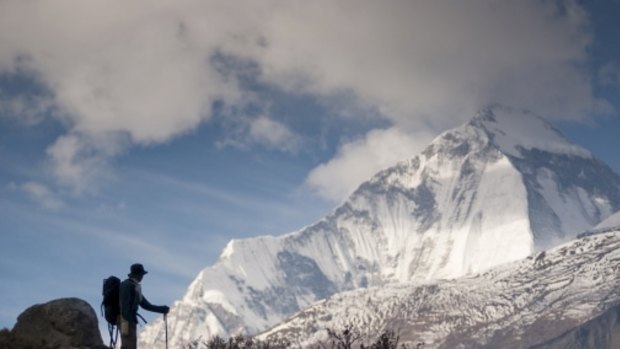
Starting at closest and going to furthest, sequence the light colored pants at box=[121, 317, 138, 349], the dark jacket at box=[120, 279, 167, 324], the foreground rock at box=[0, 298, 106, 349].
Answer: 1. the light colored pants at box=[121, 317, 138, 349]
2. the dark jacket at box=[120, 279, 167, 324]
3. the foreground rock at box=[0, 298, 106, 349]

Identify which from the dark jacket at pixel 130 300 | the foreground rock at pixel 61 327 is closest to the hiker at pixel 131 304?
the dark jacket at pixel 130 300

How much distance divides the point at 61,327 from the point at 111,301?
181 cm

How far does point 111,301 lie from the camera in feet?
89.3

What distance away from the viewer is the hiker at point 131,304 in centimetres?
2633

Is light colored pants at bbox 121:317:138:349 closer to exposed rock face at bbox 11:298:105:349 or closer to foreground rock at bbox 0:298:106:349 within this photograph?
foreground rock at bbox 0:298:106:349

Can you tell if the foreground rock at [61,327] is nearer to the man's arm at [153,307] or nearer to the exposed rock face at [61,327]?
the exposed rock face at [61,327]

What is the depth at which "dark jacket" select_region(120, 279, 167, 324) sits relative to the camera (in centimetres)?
2634

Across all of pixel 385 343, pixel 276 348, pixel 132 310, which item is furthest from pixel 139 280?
pixel 276 348

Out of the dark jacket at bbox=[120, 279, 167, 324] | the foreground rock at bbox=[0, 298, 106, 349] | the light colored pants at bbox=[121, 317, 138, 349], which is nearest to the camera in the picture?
the light colored pants at bbox=[121, 317, 138, 349]

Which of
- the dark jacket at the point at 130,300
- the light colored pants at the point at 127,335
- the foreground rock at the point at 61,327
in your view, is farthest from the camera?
the foreground rock at the point at 61,327

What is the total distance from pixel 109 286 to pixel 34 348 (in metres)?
2.73

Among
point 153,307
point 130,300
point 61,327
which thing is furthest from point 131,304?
point 61,327

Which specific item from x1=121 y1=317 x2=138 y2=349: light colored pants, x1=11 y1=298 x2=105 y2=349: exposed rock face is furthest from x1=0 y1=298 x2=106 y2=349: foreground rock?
x1=121 y1=317 x2=138 y2=349: light colored pants

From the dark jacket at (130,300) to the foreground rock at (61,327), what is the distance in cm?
176
